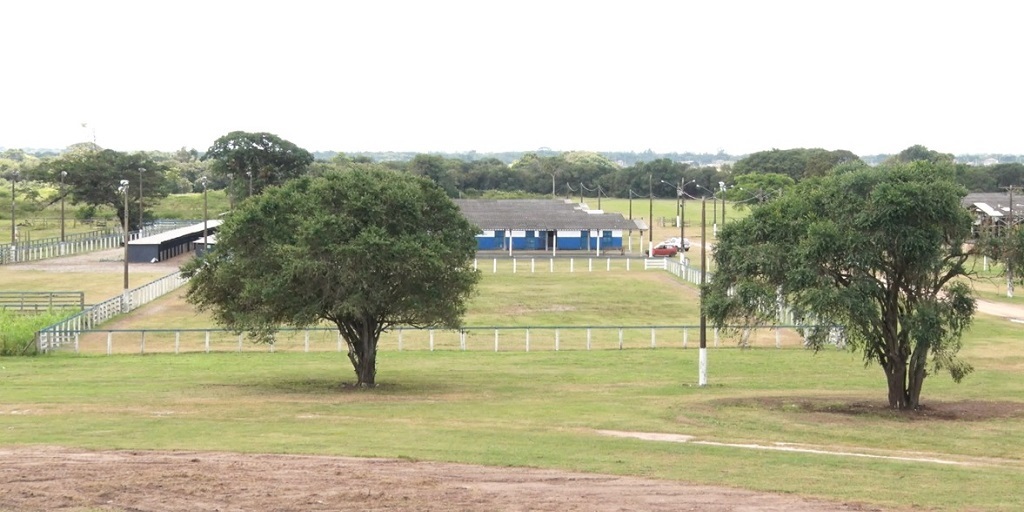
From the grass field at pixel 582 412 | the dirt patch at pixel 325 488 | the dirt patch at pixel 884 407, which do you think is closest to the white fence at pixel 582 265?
the grass field at pixel 582 412

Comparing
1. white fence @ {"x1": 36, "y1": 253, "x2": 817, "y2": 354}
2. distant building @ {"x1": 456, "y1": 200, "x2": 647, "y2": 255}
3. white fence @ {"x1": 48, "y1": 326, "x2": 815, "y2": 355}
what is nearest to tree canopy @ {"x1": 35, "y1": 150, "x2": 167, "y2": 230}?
distant building @ {"x1": 456, "y1": 200, "x2": 647, "y2": 255}

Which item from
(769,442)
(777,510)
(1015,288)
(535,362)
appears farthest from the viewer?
(1015,288)

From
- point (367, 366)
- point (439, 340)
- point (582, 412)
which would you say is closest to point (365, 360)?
point (367, 366)

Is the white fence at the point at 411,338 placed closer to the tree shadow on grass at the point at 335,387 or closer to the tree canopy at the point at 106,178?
the tree shadow on grass at the point at 335,387

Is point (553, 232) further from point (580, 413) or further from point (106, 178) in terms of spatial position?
point (580, 413)

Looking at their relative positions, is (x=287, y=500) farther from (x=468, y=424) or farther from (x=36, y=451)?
(x=468, y=424)

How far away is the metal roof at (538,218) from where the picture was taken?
121 metres

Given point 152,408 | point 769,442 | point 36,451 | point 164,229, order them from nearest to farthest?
point 36,451
point 769,442
point 152,408
point 164,229

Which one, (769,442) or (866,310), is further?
(866,310)

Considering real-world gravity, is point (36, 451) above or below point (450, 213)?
below

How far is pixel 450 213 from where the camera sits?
4319 cm

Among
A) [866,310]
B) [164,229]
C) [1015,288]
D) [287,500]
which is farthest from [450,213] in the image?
[164,229]

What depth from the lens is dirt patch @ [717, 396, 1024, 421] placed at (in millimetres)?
36312

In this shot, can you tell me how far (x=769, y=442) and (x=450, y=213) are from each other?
15733mm
